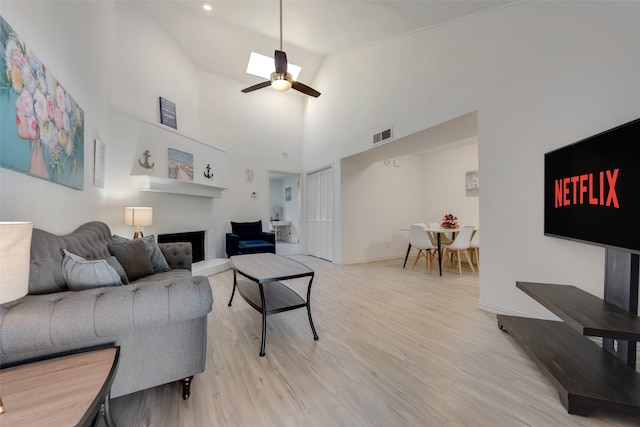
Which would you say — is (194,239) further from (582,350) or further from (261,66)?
(582,350)

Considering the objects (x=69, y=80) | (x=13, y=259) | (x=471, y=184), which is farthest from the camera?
(x=471, y=184)

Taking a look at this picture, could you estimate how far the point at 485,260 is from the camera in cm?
263

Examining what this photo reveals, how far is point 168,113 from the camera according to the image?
448 centimetres

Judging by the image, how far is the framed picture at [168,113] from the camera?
14.3 ft

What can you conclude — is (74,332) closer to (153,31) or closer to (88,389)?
(88,389)

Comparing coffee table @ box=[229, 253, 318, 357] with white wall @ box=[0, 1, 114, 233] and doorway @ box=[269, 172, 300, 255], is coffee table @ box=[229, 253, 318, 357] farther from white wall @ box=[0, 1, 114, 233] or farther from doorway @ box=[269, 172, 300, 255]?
doorway @ box=[269, 172, 300, 255]

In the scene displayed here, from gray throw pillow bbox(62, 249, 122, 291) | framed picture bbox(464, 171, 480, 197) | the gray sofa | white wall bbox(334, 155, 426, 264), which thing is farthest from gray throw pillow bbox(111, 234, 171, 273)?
framed picture bbox(464, 171, 480, 197)

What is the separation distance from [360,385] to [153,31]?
5.87 meters

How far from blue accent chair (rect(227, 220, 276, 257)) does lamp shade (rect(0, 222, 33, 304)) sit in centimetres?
408

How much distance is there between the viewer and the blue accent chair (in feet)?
16.0

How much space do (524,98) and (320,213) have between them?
4.26m

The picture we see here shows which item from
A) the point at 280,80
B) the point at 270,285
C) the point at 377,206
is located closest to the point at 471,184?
the point at 377,206

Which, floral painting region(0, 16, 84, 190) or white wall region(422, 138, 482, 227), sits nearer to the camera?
floral painting region(0, 16, 84, 190)

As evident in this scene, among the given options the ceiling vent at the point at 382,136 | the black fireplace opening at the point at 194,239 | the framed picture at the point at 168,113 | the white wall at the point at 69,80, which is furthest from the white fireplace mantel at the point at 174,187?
the ceiling vent at the point at 382,136
